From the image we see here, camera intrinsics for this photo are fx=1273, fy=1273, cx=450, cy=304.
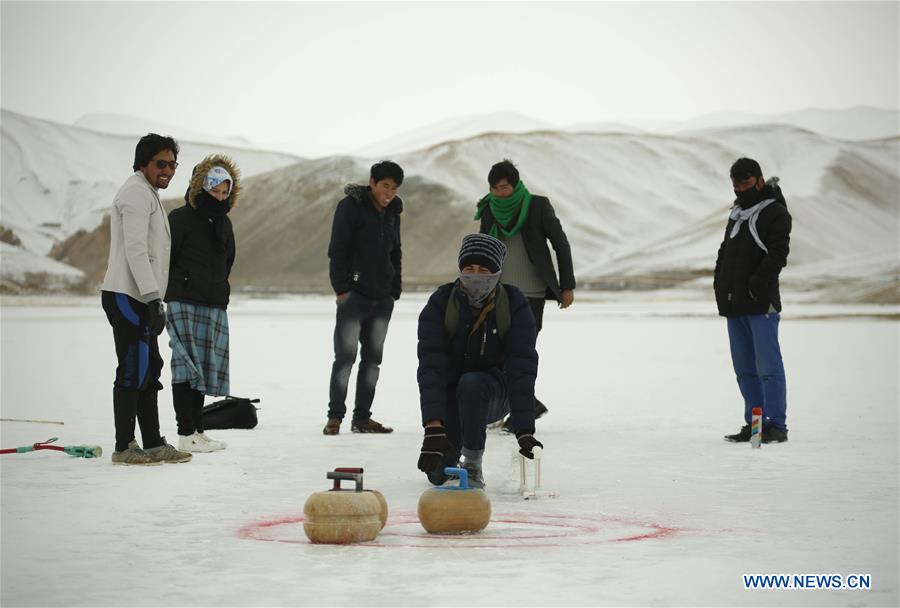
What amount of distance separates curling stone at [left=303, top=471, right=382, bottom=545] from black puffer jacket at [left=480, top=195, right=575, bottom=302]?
400 centimetres

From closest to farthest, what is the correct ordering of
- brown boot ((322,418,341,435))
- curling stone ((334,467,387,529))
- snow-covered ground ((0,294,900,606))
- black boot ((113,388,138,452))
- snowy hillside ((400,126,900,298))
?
snow-covered ground ((0,294,900,606)) < curling stone ((334,467,387,529)) < black boot ((113,388,138,452)) < brown boot ((322,418,341,435)) < snowy hillside ((400,126,900,298))

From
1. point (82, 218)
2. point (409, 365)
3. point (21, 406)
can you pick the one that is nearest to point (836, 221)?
point (82, 218)

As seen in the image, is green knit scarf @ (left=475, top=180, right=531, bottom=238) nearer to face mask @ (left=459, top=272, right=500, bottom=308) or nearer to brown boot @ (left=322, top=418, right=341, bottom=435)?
brown boot @ (left=322, top=418, right=341, bottom=435)

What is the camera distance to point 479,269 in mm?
6137

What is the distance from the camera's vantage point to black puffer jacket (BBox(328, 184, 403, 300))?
8852 mm

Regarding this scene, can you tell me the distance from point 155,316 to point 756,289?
156 inches

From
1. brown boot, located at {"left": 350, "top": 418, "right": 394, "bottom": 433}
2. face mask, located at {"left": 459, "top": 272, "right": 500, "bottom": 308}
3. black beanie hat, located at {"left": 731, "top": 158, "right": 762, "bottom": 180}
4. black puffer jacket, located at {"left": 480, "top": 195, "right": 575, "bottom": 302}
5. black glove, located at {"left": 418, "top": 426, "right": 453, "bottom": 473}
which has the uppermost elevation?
black beanie hat, located at {"left": 731, "top": 158, "right": 762, "bottom": 180}

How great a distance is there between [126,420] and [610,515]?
2.92 metres

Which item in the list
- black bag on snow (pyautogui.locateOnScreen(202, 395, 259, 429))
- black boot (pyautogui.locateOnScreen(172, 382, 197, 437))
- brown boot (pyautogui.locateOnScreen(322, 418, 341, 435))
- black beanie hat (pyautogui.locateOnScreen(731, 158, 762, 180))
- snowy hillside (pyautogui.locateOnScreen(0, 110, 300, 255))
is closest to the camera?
black boot (pyautogui.locateOnScreen(172, 382, 197, 437))

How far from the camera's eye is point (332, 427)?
8.82m

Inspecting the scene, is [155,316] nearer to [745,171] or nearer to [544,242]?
[544,242]

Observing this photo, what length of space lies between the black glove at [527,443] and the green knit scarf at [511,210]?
3141 millimetres

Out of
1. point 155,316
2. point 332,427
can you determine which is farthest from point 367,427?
point 155,316

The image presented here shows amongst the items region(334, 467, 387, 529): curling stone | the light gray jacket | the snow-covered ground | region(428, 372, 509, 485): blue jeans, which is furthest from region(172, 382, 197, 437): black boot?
region(334, 467, 387, 529): curling stone
